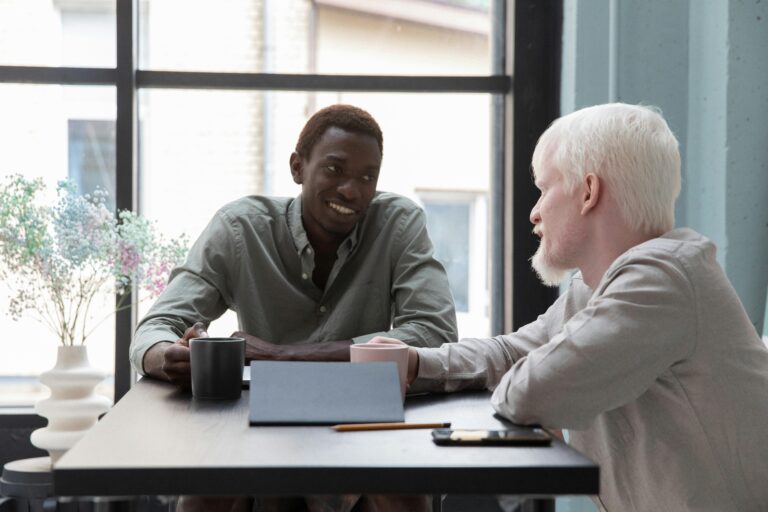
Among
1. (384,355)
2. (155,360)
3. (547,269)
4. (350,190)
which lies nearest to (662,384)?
(547,269)

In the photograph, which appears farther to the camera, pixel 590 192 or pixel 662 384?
pixel 590 192

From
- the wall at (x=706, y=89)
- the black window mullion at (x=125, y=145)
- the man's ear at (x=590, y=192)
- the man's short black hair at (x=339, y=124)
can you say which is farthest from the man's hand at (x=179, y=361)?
the black window mullion at (x=125, y=145)

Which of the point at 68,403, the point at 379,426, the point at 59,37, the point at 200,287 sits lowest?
the point at 68,403

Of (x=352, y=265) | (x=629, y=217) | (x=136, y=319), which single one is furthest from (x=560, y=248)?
(x=136, y=319)

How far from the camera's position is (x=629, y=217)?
1.47 metres

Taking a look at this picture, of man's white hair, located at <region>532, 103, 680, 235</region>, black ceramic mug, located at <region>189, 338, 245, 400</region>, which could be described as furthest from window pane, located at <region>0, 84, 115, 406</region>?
man's white hair, located at <region>532, 103, 680, 235</region>

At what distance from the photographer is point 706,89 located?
2.42 m

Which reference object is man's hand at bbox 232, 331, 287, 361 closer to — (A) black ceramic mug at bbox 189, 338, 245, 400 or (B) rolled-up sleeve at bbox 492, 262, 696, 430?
(A) black ceramic mug at bbox 189, 338, 245, 400

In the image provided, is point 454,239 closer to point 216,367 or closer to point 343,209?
point 343,209

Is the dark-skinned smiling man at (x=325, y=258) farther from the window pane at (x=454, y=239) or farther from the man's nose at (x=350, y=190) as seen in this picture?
the window pane at (x=454, y=239)

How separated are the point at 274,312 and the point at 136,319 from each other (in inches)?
40.1

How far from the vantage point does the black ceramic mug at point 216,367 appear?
4.74 ft

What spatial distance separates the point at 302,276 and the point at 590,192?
976 millimetres

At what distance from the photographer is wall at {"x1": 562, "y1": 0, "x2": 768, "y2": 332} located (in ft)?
7.36
